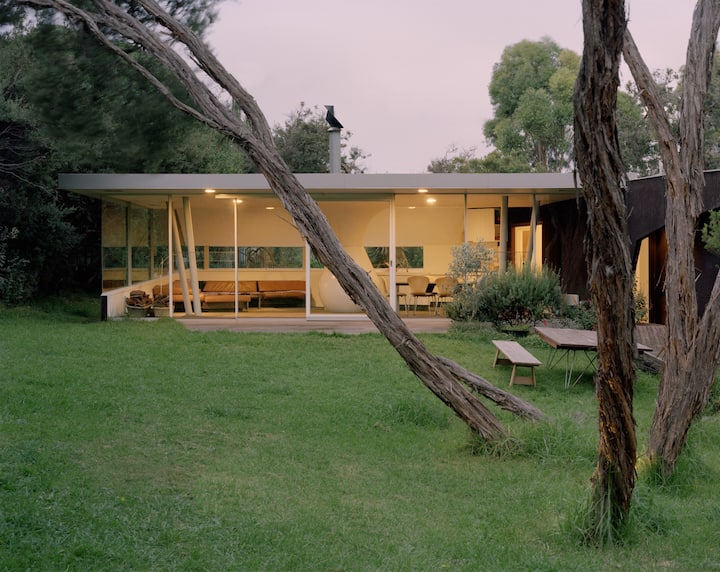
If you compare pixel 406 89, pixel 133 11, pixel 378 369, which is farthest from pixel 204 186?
pixel 406 89

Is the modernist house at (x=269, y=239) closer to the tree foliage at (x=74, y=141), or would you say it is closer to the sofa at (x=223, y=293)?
the sofa at (x=223, y=293)

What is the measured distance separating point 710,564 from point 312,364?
7020 millimetres

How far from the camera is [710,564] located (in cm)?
418

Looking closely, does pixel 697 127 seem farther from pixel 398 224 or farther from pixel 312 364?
pixel 398 224

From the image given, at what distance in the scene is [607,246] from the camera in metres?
3.45

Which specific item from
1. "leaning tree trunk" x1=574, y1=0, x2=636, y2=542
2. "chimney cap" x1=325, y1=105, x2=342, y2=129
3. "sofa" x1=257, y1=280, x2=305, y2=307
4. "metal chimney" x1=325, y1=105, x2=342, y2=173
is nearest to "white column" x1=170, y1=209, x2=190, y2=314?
"sofa" x1=257, y1=280, x2=305, y2=307

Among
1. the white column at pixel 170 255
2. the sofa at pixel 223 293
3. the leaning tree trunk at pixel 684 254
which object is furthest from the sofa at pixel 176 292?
the leaning tree trunk at pixel 684 254

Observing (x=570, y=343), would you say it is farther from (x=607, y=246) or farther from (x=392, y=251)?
(x=392, y=251)

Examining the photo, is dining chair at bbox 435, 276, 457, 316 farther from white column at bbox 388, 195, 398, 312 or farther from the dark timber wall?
the dark timber wall

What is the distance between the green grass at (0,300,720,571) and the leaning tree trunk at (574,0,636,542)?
1.53 ft

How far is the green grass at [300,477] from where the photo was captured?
4.26m

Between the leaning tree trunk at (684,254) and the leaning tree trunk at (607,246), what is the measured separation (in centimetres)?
130

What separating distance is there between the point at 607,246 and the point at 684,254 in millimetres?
2442

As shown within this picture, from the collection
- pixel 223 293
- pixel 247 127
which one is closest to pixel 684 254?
pixel 247 127
